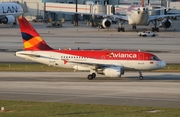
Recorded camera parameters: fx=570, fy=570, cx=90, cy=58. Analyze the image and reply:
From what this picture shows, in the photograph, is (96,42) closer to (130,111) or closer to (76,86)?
(76,86)

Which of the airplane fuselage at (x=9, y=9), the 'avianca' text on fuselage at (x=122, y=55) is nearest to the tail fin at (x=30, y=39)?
the 'avianca' text on fuselage at (x=122, y=55)

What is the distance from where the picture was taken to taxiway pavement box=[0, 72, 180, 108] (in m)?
41.5

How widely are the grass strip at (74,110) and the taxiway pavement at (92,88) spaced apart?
2.00 m

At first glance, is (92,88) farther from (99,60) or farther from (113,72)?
(99,60)

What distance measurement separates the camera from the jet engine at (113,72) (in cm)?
5166

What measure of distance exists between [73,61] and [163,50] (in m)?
32.8

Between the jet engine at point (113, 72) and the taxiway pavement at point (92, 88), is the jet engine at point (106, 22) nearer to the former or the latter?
the taxiway pavement at point (92, 88)

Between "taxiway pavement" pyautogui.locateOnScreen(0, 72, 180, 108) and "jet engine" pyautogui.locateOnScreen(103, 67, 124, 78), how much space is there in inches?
25.3

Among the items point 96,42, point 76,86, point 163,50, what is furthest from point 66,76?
point 96,42

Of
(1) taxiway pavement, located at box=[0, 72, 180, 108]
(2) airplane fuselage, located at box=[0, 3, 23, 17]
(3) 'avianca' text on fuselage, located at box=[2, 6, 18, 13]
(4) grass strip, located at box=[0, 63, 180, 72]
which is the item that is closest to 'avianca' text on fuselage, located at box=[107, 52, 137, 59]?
(1) taxiway pavement, located at box=[0, 72, 180, 108]

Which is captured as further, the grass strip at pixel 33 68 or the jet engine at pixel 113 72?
the grass strip at pixel 33 68

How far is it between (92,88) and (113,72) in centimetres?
496

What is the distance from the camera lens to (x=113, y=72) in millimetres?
51719

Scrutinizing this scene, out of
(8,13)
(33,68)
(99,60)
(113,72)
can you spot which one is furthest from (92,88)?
(8,13)
